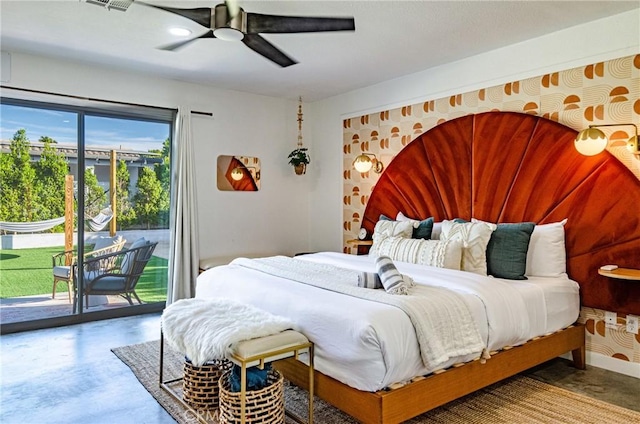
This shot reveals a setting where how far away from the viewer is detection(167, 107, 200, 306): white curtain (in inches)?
193

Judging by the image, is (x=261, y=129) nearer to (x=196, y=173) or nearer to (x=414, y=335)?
(x=196, y=173)

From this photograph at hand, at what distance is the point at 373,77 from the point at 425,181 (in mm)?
1279

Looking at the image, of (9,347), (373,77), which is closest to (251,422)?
(9,347)

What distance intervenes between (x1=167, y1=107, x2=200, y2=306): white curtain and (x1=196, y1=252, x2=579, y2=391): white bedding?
1.31 metres

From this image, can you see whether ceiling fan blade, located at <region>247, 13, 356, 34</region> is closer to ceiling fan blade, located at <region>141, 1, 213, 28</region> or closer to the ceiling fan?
the ceiling fan

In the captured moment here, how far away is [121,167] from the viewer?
487 cm

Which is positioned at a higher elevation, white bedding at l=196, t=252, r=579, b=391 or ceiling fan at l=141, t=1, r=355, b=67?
ceiling fan at l=141, t=1, r=355, b=67

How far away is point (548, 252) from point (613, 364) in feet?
2.99

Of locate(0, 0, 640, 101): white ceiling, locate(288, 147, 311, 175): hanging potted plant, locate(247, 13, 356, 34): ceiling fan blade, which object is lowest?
locate(288, 147, 311, 175): hanging potted plant

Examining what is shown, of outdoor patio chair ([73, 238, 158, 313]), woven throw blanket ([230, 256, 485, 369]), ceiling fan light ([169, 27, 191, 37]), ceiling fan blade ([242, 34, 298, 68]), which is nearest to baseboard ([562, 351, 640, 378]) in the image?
woven throw blanket ([230, 256, 485, 369])

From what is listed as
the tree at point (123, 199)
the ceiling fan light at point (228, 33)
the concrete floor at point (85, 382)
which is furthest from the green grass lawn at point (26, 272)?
the ceiling fan light at point (228, 33)

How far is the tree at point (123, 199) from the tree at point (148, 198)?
8 cm

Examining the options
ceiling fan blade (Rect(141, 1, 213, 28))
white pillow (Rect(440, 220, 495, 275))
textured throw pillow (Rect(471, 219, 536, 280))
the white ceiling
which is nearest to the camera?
ceiling fan blade (Rect(141, 1, 213, 28))

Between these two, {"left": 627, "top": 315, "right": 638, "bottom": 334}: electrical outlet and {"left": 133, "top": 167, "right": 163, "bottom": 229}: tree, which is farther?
{"left": 133, "top": 167, "right": 163, "bottom": 229}: tree
